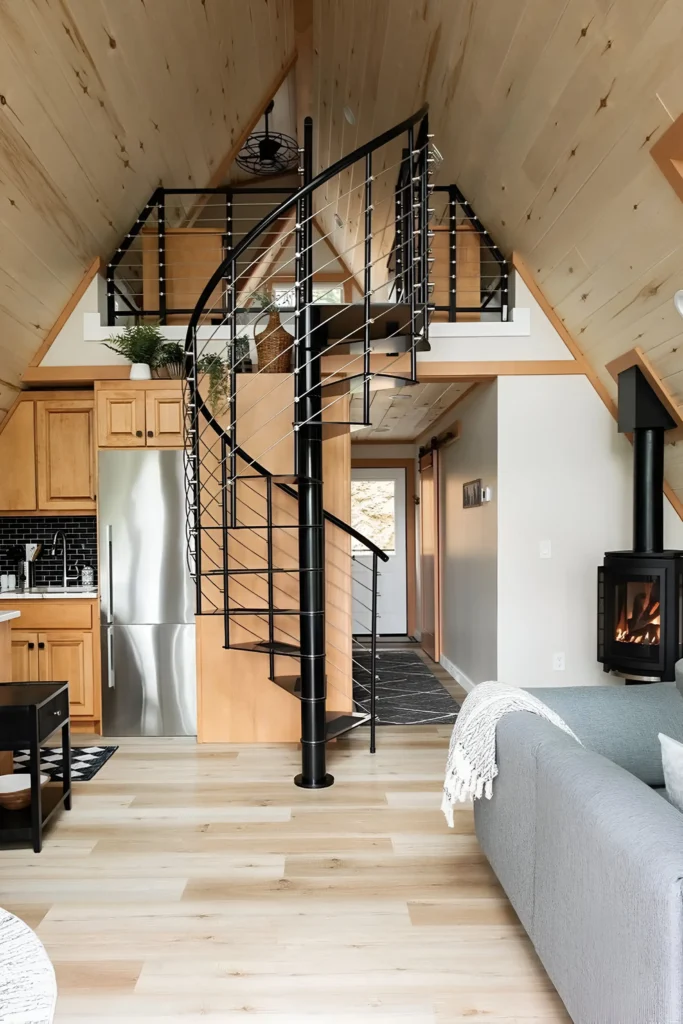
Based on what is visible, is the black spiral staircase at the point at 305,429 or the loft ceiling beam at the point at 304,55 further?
the loft ceiling beam at the point at 304,55

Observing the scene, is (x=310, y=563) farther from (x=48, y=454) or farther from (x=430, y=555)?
(x=430, y=555)

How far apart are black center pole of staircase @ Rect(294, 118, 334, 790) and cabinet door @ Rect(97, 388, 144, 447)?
1.22 metres

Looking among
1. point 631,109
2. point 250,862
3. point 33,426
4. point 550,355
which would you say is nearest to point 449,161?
point 550,355

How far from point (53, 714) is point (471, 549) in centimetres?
329

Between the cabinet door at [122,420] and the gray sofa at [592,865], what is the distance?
9.47 ft

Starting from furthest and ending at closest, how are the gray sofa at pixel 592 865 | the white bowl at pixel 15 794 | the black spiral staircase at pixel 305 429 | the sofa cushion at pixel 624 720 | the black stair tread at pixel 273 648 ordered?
1. the black stair tread at pixel 273 648
2. the black spiral staircase at pixel 305 429
3. the white bowl at pixel 15 794
4. the sofa cushion at pixel 624 720
5. the gray sofa at pixel 592 865

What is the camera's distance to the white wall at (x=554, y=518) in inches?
178

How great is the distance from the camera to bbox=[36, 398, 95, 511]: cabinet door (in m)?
4.62

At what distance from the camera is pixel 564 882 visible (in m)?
1.65

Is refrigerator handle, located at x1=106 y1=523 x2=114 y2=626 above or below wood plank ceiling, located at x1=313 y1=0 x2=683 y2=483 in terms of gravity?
below

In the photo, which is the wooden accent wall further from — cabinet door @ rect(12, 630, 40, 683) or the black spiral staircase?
cabinet door @ rect(12, 630, 40, 683)

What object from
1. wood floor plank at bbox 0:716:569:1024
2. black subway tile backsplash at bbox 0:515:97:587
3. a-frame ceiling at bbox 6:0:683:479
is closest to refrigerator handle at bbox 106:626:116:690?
wood floor plank at bbox 0:716:569:1024

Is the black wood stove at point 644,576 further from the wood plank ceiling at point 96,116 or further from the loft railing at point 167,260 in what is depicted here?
the wood plank ceiling at point 96,116

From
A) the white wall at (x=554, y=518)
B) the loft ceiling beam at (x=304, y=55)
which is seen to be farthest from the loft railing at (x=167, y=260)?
the white wall at (x=554, y=518)
